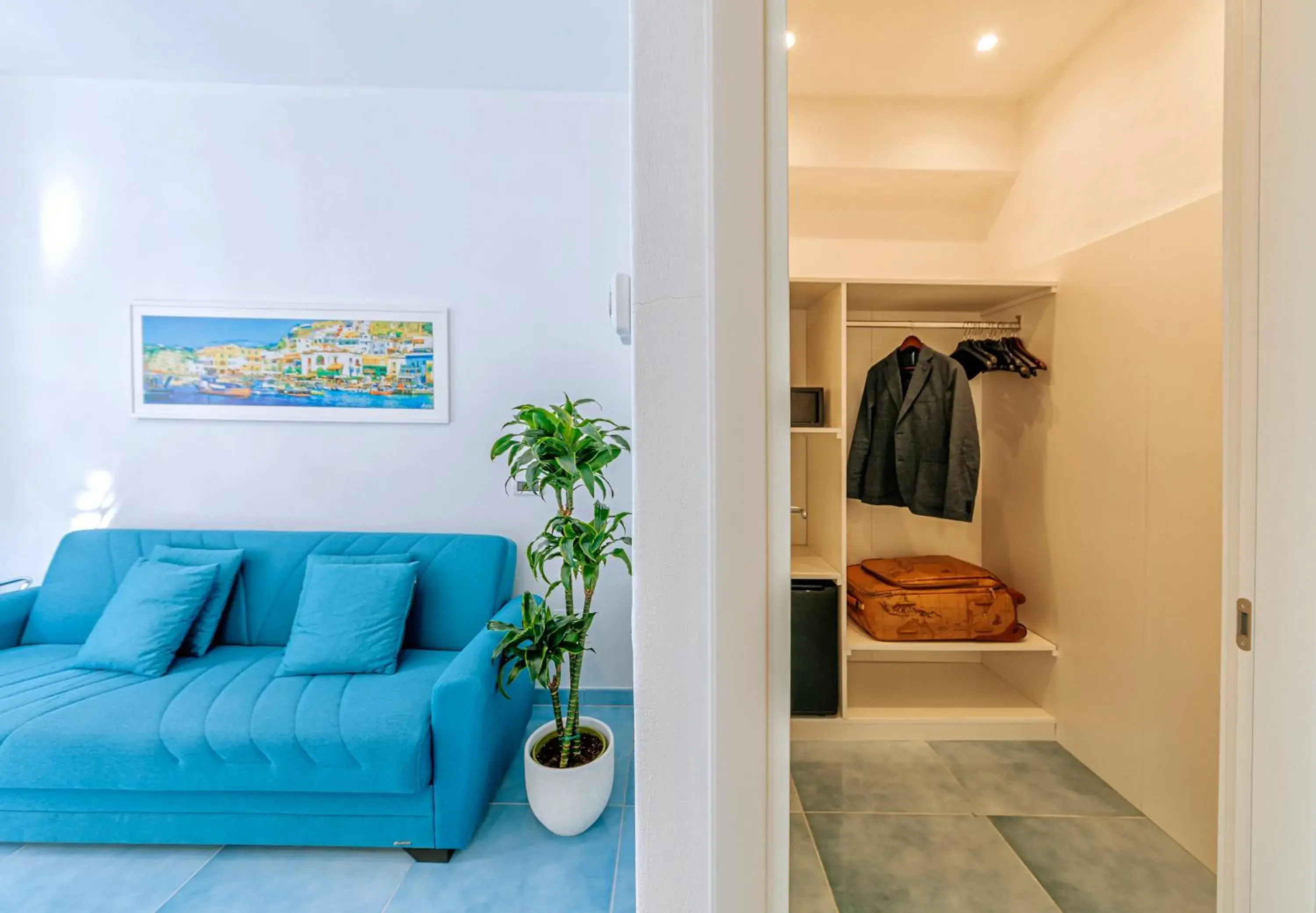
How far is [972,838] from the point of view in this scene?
1617 mm

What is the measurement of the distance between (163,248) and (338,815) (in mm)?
2510

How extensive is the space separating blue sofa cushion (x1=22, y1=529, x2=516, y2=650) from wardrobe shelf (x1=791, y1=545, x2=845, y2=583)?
3.96ft

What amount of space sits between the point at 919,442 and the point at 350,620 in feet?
7.16

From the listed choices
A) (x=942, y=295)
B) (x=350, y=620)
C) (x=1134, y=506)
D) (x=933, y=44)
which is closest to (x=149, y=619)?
(x=350, y=620)

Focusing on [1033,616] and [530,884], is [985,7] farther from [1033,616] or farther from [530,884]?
[530,884]

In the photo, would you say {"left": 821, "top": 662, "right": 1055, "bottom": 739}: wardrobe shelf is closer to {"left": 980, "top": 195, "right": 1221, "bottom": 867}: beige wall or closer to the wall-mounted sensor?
{"left": 980, "top": 195, "right": 1221, "bottom": 867}: beige wall

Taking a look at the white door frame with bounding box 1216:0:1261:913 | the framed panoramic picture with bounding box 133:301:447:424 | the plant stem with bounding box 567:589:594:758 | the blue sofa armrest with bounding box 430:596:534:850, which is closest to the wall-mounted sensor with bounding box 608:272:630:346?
the white door frame with bounding box 1216:0:1261:913

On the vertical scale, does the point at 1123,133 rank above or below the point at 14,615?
above

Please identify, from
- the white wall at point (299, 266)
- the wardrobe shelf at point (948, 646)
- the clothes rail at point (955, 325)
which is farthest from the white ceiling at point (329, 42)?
Answer: the wardrobe shelf at point (948, 646)

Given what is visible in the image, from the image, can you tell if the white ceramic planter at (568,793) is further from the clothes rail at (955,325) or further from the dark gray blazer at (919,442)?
the clothes rail at (955,325)

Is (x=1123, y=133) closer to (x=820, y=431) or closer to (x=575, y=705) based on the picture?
(x=820, y=431)

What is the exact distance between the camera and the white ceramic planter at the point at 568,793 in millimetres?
1652

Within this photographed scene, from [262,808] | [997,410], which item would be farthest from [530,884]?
[997,410]

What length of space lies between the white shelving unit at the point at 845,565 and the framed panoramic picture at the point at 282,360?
164cm
